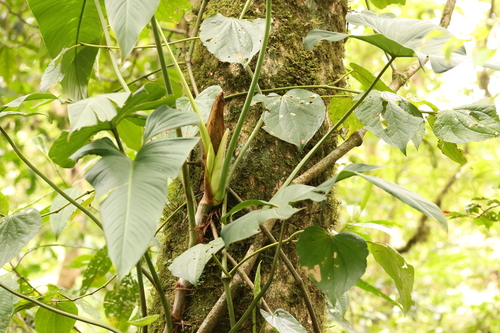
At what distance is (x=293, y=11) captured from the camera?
132cm

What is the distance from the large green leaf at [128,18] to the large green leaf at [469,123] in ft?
2.43

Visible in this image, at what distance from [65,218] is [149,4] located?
89 cm

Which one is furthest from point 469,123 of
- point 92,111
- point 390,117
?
point 92,111

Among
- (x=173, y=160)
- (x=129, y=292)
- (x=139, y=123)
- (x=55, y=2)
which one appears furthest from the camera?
(x=129, y=292)

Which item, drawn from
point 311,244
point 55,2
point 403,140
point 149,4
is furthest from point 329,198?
point 55,2

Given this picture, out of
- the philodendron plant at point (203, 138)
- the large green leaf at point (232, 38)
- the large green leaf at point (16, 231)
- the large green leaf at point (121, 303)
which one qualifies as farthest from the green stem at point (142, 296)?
the large green leaf at point (121, 303)

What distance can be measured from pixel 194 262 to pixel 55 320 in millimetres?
562

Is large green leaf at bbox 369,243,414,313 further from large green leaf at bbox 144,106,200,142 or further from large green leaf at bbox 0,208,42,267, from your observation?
large green leaf at bbox 0,208,42,267

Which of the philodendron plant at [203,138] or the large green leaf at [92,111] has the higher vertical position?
the large green leaf at [92,111]

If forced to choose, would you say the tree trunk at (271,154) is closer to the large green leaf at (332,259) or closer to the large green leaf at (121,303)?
the large green leaf at (332,259)

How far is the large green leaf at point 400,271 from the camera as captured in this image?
1.06 m

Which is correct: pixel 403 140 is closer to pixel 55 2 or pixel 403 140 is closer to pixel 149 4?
pixel 149 4

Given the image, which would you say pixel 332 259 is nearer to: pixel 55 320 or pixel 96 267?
pixel 55 320

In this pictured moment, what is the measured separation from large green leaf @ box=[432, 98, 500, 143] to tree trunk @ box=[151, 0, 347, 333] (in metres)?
0.34
